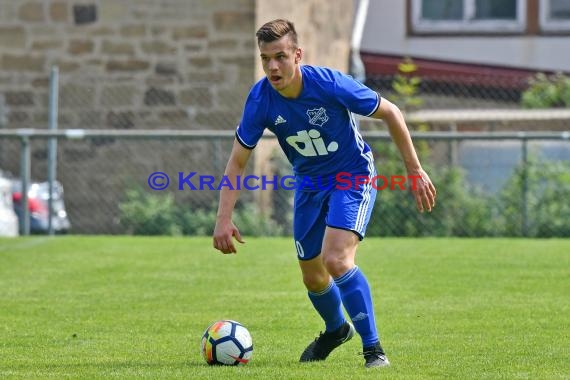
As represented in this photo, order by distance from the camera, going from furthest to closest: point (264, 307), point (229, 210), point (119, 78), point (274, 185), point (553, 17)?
point (553, 17)
point (119, 78)
point (274, 185)
point (264, 307)
point (229, 210)

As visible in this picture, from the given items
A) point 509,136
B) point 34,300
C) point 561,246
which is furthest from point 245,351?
point 509,136

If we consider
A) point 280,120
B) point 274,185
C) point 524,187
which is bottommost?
point 274,185

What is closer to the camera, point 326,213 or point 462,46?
point 326,213

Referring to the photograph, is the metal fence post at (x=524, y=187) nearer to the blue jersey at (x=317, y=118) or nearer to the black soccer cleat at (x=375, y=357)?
the blue jersey at (x=317, y=118)

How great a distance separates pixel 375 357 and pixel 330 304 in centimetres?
68

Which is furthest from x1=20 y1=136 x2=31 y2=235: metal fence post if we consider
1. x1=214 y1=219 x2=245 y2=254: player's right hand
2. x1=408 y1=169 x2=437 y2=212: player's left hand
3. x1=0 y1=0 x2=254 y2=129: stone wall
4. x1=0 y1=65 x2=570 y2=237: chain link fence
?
x1=408 y1=169 x2=437 y2=212: player's left hand

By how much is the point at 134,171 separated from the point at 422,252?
5.65m

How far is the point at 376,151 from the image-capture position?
56.0ft

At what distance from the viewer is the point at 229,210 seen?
734 centimetres

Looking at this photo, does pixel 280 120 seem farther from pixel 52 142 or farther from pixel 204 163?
pixel 204 163

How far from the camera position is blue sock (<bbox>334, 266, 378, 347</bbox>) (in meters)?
7.14

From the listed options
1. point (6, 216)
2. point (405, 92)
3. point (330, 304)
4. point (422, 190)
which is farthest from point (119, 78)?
point (422, 190)

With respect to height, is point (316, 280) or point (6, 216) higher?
point (316, 280)

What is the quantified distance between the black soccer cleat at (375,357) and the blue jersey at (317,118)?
3.34 ft
